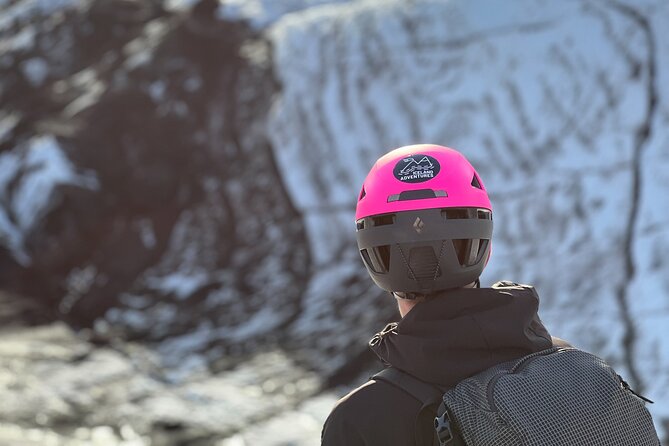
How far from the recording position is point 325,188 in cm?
802

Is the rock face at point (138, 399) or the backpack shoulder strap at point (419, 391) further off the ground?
the backpack shoulder strap at point (419, 391)

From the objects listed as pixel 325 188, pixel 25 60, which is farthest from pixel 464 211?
pixel 25 60

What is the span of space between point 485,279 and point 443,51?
10.7 feet

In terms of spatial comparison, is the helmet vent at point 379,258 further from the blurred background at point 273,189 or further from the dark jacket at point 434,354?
the blurred background at point 273,189

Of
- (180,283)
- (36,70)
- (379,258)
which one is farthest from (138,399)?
(36,70)

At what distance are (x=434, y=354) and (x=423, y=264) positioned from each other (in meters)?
Result: 0.22

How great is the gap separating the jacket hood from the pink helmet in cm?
8

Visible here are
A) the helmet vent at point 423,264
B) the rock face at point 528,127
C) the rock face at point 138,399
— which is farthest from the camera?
the rock face at point 528,127

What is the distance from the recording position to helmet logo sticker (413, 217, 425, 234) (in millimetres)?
1479

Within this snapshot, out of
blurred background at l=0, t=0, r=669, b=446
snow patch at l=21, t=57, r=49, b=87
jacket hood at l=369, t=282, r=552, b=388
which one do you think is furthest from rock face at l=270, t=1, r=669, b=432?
jacket hood at l=369, t=282, r=552, b=388

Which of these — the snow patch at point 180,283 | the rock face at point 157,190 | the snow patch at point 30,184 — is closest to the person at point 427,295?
the rock face at point 157,190

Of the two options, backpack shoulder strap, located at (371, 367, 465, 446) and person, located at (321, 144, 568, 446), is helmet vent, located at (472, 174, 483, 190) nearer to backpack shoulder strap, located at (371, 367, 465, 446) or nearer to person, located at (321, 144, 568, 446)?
person, located at (321, 144, 568, 446)

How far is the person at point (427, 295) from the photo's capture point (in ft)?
4.29

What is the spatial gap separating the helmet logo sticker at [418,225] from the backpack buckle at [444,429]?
0.38 metres
